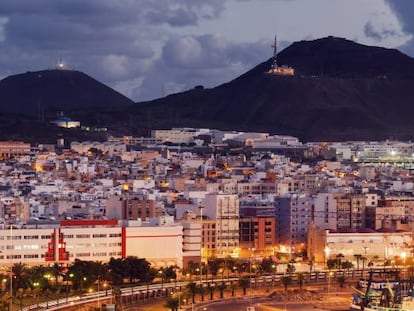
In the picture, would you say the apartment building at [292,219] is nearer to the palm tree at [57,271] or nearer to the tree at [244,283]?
the tree at [244,283]

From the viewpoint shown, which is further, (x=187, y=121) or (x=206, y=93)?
(x=206, y=93)

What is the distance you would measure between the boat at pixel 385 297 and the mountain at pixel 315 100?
308ft

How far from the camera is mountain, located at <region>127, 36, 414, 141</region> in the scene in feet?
445

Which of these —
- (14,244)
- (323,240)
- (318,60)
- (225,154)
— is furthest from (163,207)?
(318,60)

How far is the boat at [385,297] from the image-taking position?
32.7 metres

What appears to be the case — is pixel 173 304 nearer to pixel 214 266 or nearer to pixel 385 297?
pixel 385 297

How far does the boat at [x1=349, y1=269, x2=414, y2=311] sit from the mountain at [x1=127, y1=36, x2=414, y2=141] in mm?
93749

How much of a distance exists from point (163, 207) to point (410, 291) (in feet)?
58.3

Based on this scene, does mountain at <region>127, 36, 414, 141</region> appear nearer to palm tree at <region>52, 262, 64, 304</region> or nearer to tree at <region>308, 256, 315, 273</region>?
tree at <region>308, 256, 315, 273</region>

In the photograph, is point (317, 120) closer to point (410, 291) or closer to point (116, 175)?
point (116, 175)

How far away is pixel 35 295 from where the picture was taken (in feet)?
117

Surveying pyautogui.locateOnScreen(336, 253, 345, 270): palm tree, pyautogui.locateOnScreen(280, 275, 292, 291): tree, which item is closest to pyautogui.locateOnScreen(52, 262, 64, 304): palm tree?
pyautogui.locateOnScreen(280, 275, 292, 291): tree

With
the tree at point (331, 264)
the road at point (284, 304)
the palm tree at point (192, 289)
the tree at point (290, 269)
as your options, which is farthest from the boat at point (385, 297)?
the tree at point (331, 264)

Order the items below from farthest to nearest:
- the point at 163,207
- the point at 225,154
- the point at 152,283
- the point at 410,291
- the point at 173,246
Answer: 1. the point at 225,154
2. the point at 163,207
3. the point at 173,246
4. the point at 152,283
5. the point at 410,291
